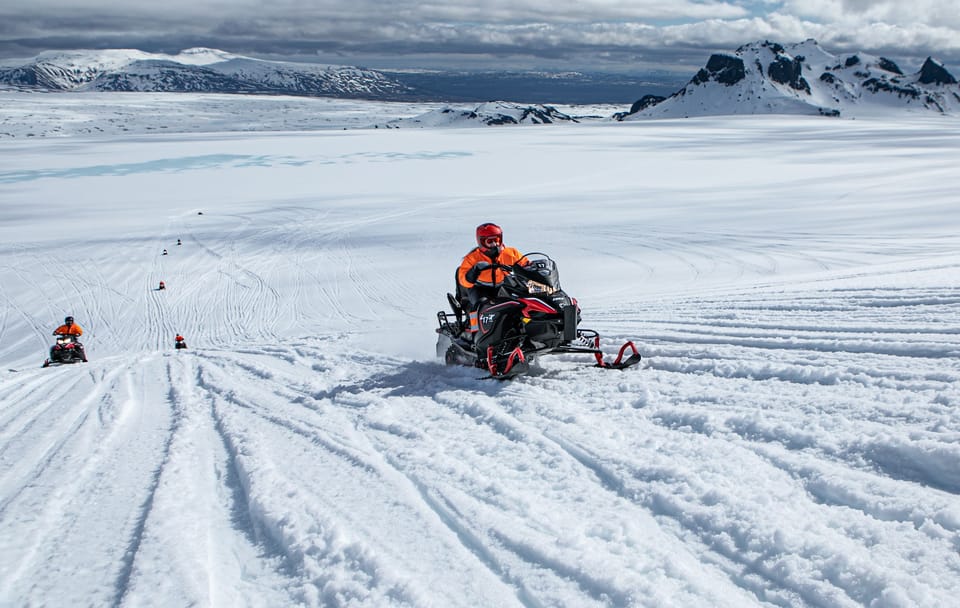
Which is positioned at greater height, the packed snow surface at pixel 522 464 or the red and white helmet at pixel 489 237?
the red and white helmet at pixel 489 237

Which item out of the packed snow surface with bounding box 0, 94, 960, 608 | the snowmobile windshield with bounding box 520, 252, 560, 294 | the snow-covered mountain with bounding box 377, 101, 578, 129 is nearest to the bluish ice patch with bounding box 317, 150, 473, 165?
the packed snow surface with bounding box 0, 94, 960, 608

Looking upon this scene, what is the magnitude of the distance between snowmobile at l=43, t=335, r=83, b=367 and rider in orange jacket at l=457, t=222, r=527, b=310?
855cm

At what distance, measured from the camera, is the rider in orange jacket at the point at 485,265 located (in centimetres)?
638

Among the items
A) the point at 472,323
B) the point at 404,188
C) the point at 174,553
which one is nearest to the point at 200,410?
the point at 472,323

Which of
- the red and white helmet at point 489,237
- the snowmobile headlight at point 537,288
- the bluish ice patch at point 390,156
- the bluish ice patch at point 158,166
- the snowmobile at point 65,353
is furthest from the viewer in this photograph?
the bluish ice patch at point 390,156

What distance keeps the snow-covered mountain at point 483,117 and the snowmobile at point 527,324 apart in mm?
150124

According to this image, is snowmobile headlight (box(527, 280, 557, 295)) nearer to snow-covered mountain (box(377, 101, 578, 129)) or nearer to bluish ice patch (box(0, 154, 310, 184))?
bluish ice patch (box(0, 154, 310, 184))

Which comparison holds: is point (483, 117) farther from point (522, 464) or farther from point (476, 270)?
point (522, 464)

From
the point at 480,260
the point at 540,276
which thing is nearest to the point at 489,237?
the point at 480,260

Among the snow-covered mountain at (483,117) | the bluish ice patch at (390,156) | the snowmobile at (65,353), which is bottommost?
the snowmobile at (65,353)

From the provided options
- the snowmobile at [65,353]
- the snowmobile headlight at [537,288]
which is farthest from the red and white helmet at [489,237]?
the snowmobile at [65,353]

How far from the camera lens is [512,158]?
183 ft

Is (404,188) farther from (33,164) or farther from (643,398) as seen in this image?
(33,164)

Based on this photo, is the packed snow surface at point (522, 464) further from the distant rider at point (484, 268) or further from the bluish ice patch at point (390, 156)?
the bluish ice patch at point (390, 156)
